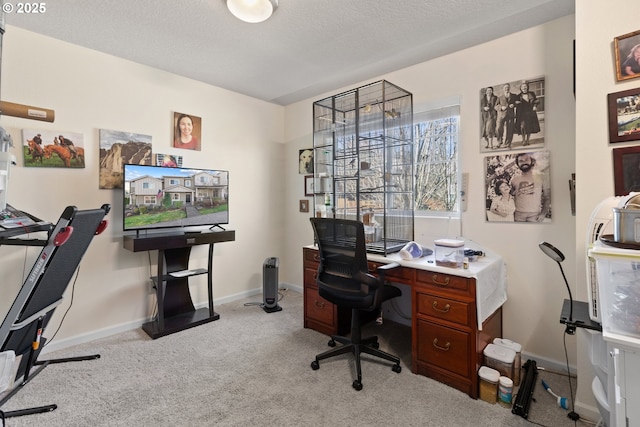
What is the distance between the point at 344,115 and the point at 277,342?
2.22m

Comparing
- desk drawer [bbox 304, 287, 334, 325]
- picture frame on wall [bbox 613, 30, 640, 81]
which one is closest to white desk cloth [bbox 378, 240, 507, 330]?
desk drawer [bbox 304, 287, 334, 325]

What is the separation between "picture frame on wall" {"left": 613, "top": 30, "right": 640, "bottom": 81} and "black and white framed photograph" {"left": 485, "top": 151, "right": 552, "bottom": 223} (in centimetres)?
75

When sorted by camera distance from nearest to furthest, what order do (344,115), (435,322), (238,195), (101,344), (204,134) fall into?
(435,322), (101,344), (344,115), (204,134), (238,195)

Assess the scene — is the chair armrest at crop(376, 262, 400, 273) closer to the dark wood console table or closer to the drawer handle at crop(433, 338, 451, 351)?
the drawer handle at crop(433, 338, 451, 351)

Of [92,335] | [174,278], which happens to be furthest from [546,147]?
[92,335]

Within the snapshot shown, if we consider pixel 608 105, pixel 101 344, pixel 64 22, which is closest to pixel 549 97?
pixel 608 105

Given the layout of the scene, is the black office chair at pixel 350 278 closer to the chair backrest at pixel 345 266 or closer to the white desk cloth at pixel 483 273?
the chair backrest at pixel 345 266

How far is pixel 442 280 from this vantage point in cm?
211

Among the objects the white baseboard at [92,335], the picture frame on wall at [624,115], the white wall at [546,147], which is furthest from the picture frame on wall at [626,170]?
the white baseboard at [92,335]

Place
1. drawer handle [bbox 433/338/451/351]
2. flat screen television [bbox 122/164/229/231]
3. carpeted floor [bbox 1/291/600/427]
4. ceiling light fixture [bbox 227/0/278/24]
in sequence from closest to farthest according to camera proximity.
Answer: carpeted floor [bbox 1/291/600/427] < ceiling light fixture [bbox 227/0/278/24] < drawer handle [bbox 433/338/451/351] < flat screen television [bbox 122/164/229/231]

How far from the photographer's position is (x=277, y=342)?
8.98ft

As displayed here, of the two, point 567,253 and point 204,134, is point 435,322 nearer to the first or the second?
point 567,253

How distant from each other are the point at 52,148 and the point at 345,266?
2.68 m

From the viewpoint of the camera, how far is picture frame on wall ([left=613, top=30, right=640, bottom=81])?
5.27 feet
